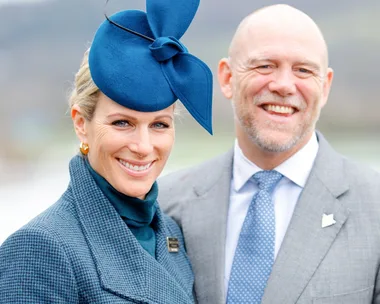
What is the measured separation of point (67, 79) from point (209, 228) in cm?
168

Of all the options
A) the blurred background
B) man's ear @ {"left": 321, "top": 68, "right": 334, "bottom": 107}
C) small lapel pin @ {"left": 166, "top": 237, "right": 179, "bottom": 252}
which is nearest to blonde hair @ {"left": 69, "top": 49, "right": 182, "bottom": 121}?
small lapel pin @ {"left": 166, "top": 237, "right": 179, "bottom": 252}

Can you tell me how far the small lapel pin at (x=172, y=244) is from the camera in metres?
2.40

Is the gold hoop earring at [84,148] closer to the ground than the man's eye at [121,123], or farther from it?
closer to the ground

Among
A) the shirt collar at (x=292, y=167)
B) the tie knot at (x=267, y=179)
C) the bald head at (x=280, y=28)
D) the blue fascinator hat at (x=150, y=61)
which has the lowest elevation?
the tie knot at (x=267, y=179)

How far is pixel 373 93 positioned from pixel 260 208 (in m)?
1.95

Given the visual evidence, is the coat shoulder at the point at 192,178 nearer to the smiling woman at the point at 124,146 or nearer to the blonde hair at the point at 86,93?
the smiling woman at the point at 124,146

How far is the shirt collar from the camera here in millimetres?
2627

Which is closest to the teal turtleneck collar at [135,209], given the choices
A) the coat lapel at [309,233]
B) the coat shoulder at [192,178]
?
the coat lapel at [309,233]

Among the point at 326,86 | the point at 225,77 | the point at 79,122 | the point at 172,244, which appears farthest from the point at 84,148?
the point at 326,86

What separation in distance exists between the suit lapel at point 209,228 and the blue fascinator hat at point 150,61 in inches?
22.4

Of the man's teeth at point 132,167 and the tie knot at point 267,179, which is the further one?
the tie knot at point 267,179

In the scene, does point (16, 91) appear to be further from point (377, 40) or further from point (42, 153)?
point (377, 40)

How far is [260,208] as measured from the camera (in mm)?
2557

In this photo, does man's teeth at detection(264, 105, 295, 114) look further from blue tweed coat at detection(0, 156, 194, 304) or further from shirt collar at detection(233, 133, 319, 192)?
blue tweed coat at detection(0, 156, 194, 304)
